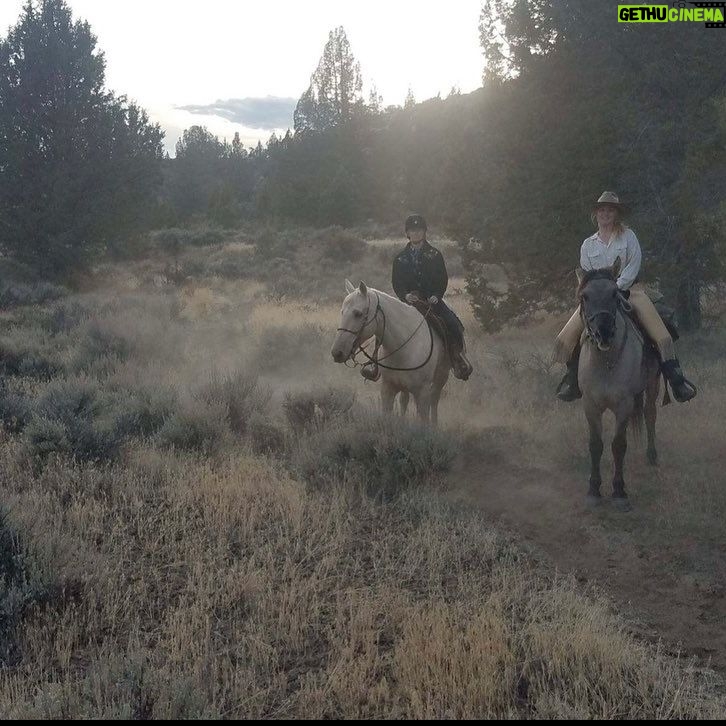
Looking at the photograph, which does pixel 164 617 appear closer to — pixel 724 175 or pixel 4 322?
pixel 724 175

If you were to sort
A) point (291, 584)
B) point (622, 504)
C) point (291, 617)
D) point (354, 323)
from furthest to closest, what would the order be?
point (354, 323), point (622, 504), point (291, 584), point (291, 617)

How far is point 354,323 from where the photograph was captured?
6.79m

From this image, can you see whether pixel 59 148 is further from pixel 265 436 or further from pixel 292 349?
pixel 265 436

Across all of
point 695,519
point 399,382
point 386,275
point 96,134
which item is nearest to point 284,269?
point 386,275

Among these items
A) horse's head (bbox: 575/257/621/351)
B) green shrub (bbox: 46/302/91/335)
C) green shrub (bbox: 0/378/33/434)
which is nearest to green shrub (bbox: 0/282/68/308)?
green shrub (bbox: 46/302/91/335)

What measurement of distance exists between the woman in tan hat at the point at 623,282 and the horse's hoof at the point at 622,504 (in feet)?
4.38

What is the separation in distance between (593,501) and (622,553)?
3.27 feet

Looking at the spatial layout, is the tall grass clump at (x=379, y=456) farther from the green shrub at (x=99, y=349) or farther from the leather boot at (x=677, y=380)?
the green shrub at (x=99, y=349)

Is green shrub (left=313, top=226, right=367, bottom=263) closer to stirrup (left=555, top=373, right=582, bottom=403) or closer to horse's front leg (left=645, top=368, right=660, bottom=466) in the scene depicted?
horse's front leg (left=645, top=368, right=660, bottom=466)

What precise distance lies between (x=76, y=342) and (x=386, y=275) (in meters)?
15.4

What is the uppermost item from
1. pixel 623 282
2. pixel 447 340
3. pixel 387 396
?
pixel 623 282

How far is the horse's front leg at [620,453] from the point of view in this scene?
6523mm

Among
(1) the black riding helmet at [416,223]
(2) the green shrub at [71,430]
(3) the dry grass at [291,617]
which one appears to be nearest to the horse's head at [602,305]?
(3) the dry grass at [291,617]

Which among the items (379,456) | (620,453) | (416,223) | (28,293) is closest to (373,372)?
(379,456)
